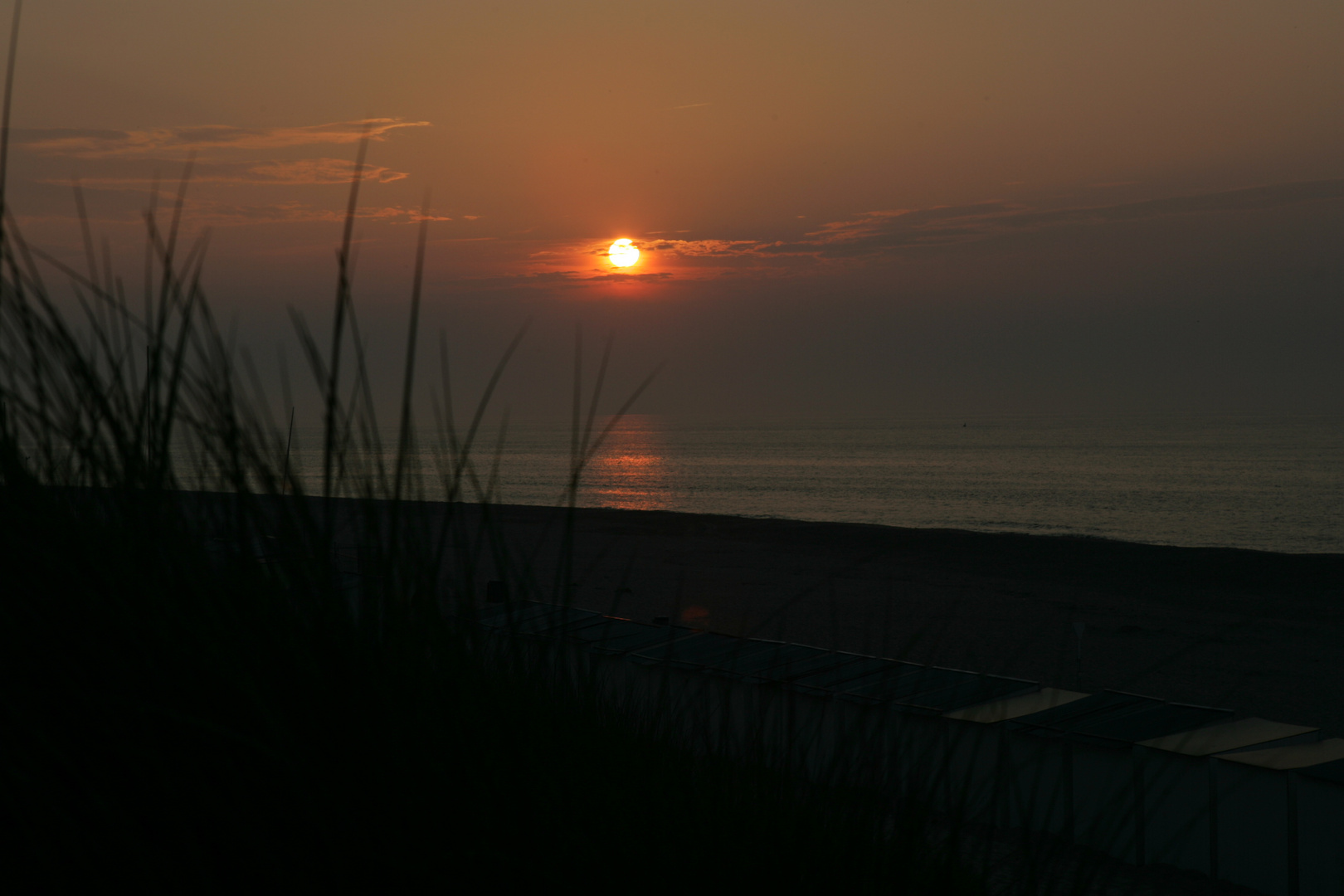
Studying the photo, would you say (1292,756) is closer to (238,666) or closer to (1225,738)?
(1225,738)

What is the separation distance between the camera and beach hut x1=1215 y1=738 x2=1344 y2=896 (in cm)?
464

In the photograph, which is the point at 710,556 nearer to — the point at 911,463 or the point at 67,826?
the point at 67,826

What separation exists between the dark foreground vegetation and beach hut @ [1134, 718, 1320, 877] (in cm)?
389

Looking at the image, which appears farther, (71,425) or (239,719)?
(71,425)

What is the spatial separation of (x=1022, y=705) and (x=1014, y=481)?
2523 inches

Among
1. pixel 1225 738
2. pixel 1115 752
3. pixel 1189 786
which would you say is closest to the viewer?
pixel 1189 786

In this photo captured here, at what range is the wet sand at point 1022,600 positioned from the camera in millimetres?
12273

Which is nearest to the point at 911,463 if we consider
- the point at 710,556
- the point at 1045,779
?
the point at 710,556

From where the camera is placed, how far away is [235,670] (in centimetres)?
151

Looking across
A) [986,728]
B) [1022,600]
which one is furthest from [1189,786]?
[1022,600]

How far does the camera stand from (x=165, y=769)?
1.54 metres

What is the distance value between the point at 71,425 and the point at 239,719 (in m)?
0.59

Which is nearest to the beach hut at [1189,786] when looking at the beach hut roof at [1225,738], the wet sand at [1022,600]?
the beach hut roof at [1225,738]

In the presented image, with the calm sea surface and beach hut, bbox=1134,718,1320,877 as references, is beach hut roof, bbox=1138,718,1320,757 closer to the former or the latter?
beach hut, bbox=1134,718,1320,877
